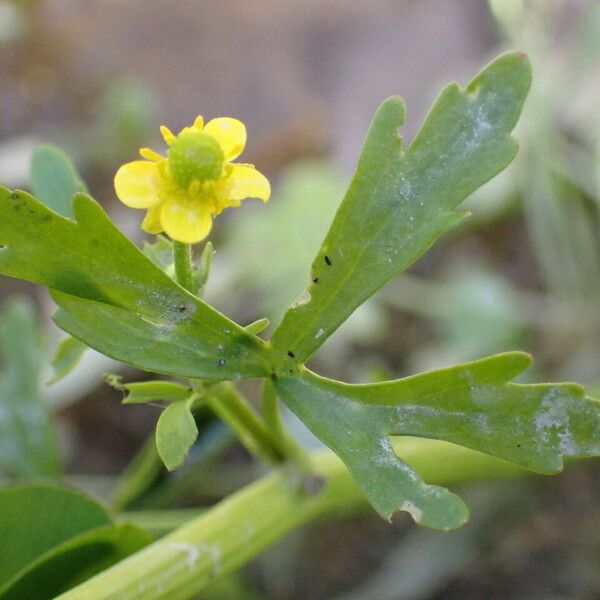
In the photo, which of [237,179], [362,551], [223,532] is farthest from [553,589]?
[237,179]

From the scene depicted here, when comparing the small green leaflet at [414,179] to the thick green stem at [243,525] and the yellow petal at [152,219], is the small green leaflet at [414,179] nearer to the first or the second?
the yellow petal at [152,219]

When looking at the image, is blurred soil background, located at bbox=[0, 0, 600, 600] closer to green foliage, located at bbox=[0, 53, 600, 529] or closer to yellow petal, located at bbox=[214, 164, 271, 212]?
green foliage, located at bbox=[0, 53, 600, 529]

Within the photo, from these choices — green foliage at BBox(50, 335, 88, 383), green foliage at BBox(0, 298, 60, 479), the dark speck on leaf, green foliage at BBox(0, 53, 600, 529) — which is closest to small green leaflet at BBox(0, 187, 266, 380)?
green foliage at BBox(0, 53, 600, 529)

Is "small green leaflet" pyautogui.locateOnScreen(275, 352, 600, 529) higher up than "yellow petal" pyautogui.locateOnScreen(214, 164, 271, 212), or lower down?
lower down

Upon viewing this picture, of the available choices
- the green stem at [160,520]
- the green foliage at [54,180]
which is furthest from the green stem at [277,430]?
the green foliage at [54,180]

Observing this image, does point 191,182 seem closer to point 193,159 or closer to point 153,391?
point 193,159

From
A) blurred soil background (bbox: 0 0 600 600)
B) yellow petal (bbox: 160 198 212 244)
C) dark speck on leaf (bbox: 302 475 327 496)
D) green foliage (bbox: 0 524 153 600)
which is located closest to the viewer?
yellow petal (bbox: 160 198 212 244)

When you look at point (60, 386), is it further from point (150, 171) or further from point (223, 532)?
point (150, 171)
